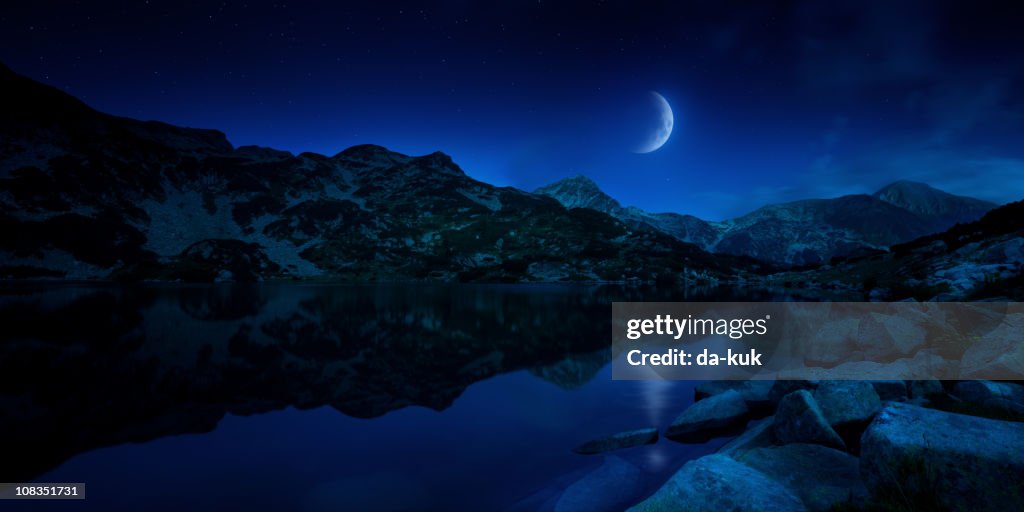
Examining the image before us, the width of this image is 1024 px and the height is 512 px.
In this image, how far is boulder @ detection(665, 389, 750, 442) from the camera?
634 inches

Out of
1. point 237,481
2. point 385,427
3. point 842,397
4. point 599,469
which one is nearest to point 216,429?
point 237,481

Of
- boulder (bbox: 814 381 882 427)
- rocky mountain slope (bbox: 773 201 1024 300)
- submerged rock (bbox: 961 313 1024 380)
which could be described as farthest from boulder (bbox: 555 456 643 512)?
rocky mountain slope (bbox: 773 201 1024 300)

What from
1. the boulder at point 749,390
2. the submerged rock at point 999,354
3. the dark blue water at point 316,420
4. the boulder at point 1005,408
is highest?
the submerged rock at point 999,354

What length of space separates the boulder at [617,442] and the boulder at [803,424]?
440 centimetres

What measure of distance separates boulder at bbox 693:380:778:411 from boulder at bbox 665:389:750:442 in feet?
2.63

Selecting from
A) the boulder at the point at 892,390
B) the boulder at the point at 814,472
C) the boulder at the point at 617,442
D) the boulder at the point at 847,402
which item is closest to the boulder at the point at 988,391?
the boulder at the point at 892,390

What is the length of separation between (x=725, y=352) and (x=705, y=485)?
26115 mm

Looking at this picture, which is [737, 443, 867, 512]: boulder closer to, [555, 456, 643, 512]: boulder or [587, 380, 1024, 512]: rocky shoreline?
[587, 380, 1024, 512]: rocky shoreline

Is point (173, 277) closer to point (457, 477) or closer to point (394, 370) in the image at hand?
point (394, 370)

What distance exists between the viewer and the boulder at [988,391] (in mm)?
11406

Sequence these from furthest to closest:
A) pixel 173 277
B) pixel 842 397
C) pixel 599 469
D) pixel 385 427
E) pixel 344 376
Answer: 1. pixel 173 277
2. pixel 344 376
3. pixel 385 427
4. pixel 599 469
5. pixel 842 397

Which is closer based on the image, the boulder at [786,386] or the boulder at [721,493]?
the boulder at [721,493]

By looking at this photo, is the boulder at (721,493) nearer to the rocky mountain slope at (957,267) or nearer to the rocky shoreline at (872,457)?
the rocky shoreline at (872,457)

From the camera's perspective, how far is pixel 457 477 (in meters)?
13.3
